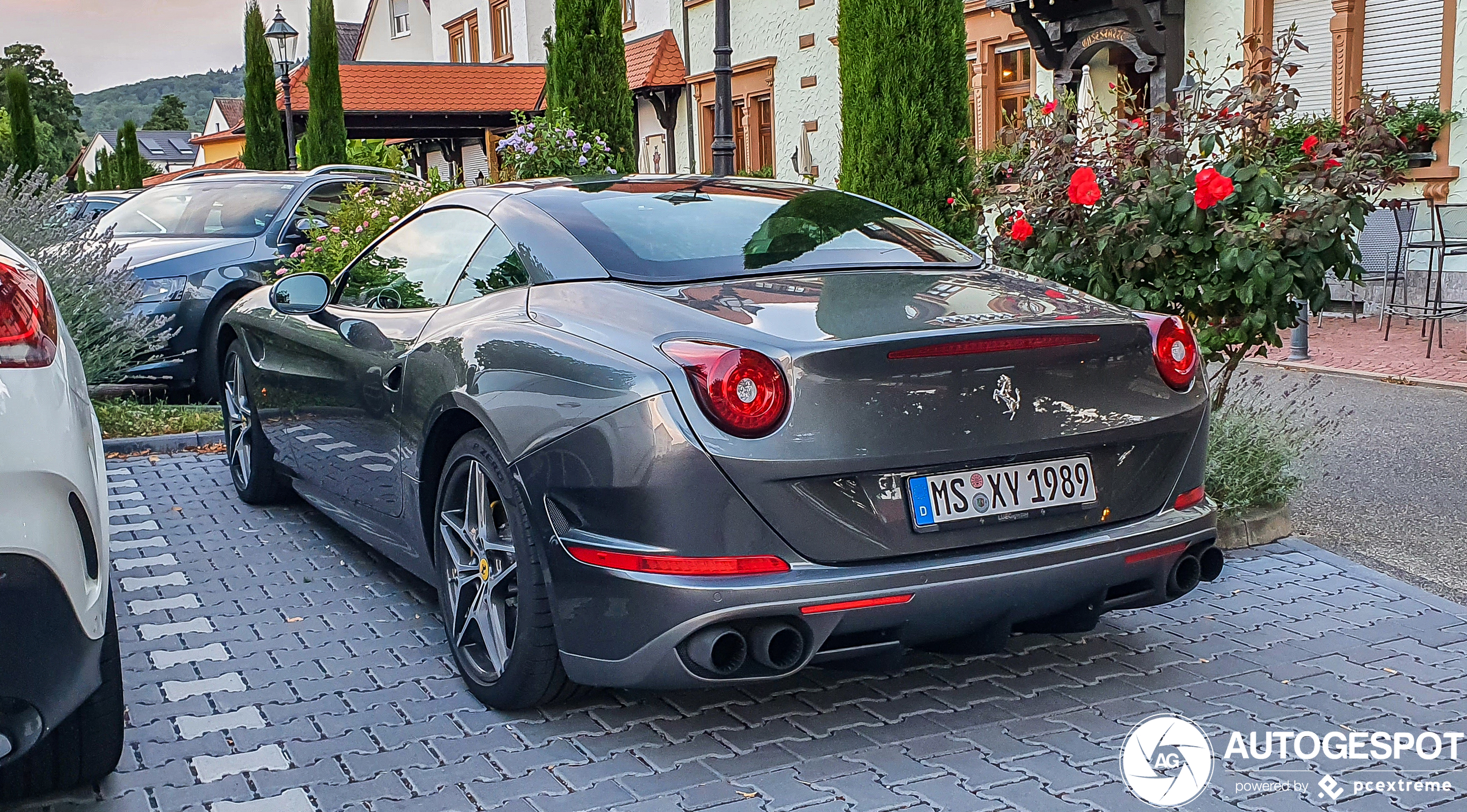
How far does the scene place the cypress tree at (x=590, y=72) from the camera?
16.4 meters

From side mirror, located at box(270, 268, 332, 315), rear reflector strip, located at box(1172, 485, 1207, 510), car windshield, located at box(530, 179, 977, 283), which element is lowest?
rear reflector strip, located at box(1172, 485, 1207, 510)

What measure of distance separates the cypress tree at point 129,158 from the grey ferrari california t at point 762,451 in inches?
2142

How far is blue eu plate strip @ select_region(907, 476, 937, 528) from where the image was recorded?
318 cm

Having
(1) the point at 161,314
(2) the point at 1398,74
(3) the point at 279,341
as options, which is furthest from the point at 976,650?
(2) the point at 1398,74

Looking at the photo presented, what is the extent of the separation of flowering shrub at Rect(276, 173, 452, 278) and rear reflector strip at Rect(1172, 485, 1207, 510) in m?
6.78

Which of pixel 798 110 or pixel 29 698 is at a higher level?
pixel 798 110

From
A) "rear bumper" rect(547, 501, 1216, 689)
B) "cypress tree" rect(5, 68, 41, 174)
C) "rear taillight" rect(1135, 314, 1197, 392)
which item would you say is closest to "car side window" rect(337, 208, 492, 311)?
"rear bumper" rect(547, 501, 1216, 689)

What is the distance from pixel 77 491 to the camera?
2.70 metres

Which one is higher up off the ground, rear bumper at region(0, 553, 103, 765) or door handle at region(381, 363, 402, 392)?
door handle at region(381, 363, 402, 392)

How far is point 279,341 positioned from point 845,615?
315cm

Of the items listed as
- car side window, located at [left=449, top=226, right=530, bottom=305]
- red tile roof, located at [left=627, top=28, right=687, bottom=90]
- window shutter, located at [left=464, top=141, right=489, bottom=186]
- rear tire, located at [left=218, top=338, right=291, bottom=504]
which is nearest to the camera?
car side window, located at [left=449, top=226, right=530, bottom=305]

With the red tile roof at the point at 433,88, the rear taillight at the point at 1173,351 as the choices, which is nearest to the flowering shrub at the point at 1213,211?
the rear taillight at the point at 1173,351

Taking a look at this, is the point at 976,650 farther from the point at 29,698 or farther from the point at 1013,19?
the point at 1013,19

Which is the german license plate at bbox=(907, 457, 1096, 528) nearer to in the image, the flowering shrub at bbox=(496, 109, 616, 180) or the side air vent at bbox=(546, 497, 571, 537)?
the side air vent at bbox=(546, 497, 571, 537)
